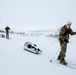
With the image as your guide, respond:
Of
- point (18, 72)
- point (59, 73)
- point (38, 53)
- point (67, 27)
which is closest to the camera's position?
point (18, 72)

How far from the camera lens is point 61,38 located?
6441 mm

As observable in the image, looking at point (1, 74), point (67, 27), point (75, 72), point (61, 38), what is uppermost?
point (67, 27)

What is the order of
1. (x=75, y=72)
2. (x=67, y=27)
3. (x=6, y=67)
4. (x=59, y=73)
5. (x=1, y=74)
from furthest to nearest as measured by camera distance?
(x=67, y=27), (x=75, y=72), (x=59, y=73), (x=6, y=67), (x=1, y=74)

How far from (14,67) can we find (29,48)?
371 cm

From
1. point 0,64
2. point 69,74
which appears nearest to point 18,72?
point 0,64

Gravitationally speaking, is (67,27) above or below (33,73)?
above

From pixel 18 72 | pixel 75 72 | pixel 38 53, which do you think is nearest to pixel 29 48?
pixel 38 53

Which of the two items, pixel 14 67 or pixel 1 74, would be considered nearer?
pixel 1 74

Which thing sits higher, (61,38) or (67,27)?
(67,27)

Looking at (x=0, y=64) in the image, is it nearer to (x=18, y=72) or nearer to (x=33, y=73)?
(x=18, y=72)

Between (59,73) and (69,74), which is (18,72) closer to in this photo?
(59,73)

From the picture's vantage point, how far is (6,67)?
4332mm

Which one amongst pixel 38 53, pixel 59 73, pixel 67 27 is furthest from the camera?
pixel 38 53

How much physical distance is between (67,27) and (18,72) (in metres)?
3.26
